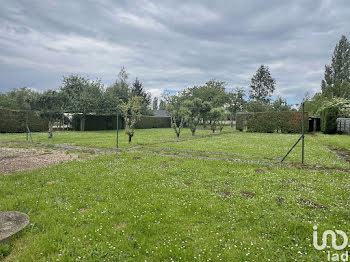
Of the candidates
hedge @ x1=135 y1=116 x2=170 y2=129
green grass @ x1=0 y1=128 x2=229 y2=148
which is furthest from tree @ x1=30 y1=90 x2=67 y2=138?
hedge @ x1=135 y1=116 x2=170 y2=129

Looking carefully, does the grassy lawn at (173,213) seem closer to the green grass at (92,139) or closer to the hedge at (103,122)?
the green grass at (92,139)

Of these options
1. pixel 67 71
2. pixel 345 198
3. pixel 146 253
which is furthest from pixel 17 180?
pixel 67 71

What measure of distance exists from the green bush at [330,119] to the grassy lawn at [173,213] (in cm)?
1730

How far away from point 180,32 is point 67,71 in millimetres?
23237

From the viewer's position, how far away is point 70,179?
514 cm

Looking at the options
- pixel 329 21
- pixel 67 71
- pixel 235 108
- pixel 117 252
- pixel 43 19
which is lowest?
pixel 117 252

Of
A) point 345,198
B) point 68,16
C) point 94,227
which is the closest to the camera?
point 94,227

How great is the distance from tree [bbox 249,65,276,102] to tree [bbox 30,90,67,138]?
5224cm

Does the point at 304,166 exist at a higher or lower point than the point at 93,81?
lower

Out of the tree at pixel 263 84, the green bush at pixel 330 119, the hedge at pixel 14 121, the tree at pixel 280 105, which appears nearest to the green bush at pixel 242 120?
the green bush at pixel 330 119

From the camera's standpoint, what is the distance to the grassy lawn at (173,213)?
2.37 m

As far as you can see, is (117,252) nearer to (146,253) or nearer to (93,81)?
(146,253)

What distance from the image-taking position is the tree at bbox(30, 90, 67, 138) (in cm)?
1524

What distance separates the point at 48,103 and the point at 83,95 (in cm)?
898
